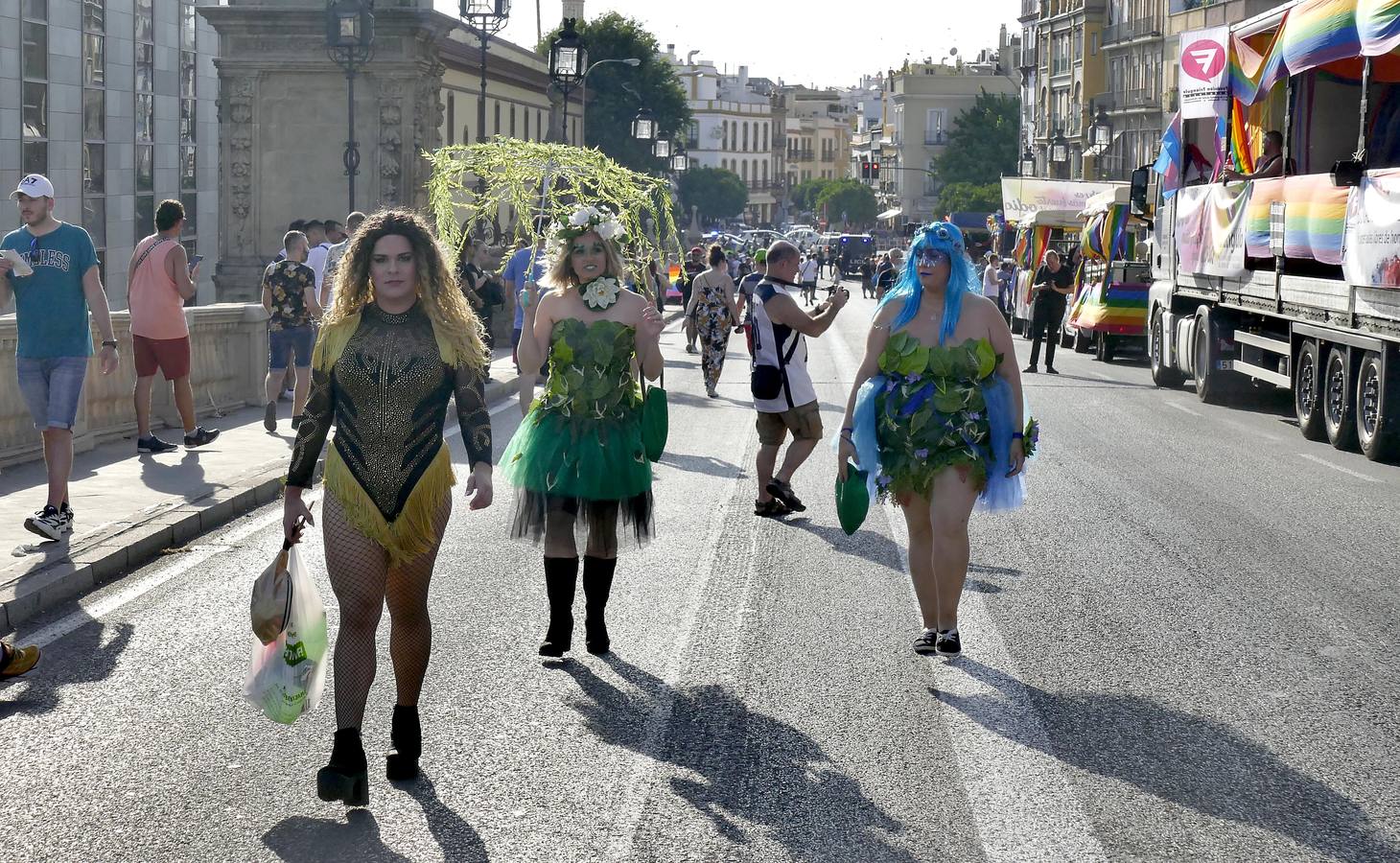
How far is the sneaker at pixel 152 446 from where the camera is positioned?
13109mm

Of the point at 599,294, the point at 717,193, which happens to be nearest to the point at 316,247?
the point at 599,294

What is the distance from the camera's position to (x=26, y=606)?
7.83 m

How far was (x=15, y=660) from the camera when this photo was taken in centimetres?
672

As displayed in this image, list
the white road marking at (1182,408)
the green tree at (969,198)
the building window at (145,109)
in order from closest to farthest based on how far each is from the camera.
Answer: the white road marking at (1182,408) → the building window at (145,109) → the green tree at (969,198)

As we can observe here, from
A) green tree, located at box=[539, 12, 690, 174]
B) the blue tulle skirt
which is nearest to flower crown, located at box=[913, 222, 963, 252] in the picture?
the blue tulle skirt

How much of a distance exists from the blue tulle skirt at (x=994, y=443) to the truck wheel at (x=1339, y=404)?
930 centimetres

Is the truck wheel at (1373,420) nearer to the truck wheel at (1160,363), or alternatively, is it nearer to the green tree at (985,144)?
the truck wheel at (1160,363)

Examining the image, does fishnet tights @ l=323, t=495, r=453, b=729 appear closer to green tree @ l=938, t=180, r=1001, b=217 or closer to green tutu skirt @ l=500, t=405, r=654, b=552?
green tutu skirt @ l=500, t=405, r=654, b=552

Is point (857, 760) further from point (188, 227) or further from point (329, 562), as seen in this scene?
point (188, 227)

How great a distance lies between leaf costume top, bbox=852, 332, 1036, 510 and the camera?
278 inches

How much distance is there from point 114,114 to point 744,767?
3855cm

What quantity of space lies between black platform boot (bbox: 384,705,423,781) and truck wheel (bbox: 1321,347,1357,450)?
470 inches

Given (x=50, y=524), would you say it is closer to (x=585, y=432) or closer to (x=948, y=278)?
(x=585, y=432)

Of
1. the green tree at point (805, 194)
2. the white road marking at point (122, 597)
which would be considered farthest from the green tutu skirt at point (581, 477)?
the green tree at point (805, 194)
